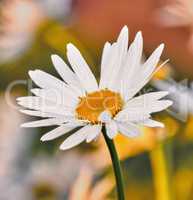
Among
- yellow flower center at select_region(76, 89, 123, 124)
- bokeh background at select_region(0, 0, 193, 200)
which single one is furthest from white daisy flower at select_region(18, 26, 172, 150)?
bokeh background at select_region(0, 0, 193, 200)

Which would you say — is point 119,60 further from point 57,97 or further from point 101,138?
point 101,138

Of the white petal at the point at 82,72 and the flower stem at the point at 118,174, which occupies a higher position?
the white petal at the point at 82,72

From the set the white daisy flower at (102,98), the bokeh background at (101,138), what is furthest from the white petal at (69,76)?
the bokeh background at (101,138)

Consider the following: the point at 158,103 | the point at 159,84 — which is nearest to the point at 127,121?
the point at 158,103

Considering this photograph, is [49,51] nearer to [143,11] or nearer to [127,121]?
[143,11]

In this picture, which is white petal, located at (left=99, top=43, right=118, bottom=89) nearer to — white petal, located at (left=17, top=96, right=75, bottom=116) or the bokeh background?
white petal, located at (left=17, top=96, right=75, bottom=116)

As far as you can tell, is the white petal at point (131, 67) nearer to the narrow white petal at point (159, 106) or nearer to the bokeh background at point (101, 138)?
the narrow white petal at point (159, 106)

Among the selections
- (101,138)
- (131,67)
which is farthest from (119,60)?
(101,138)
